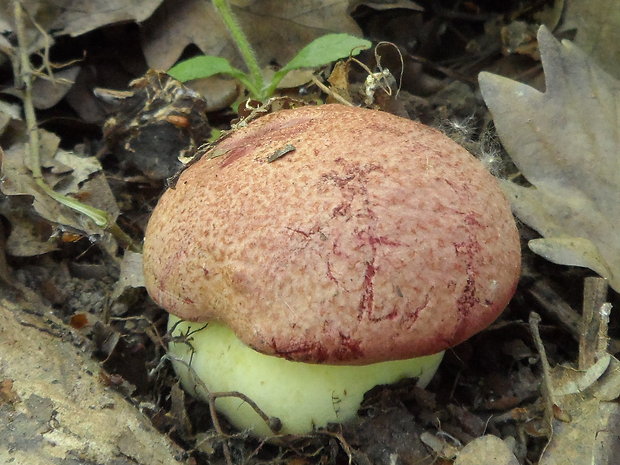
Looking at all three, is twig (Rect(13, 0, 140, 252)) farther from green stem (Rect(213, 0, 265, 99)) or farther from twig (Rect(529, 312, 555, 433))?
twig (Rect(529, 312, 555, 433))

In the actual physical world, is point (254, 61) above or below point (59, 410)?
above

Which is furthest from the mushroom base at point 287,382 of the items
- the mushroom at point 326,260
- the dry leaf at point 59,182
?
the dry leaf at point 59,182

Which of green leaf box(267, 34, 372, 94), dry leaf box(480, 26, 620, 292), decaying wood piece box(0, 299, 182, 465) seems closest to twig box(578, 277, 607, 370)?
dry leaf box(480, 26, 620, 292)

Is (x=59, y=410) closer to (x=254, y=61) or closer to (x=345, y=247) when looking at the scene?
(x=345, y=247)

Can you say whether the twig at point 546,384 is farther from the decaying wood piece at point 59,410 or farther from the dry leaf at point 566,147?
the decaying wood piece at point 59,410

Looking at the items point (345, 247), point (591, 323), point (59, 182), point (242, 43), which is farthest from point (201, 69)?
point (591, 323)

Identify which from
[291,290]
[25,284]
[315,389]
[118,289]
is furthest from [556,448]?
[25,284]

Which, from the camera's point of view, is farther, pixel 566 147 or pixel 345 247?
pixel 566 147
